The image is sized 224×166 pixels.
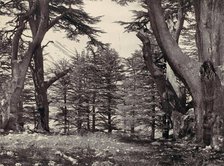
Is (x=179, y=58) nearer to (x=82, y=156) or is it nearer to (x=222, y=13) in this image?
(x=222, y=13)

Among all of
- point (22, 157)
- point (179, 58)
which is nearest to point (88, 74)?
point (179, 58)

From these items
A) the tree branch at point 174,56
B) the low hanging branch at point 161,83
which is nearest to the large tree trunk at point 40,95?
the low hanging branch at point 161,83

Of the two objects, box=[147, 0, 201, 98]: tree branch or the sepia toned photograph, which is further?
box=[147, 0, 201, 98]: tree branch

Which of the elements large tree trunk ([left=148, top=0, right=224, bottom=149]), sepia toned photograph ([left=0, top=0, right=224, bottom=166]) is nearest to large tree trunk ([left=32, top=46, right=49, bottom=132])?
sepia toned photograph ([left=0, top=0, right=224, bottom=166])

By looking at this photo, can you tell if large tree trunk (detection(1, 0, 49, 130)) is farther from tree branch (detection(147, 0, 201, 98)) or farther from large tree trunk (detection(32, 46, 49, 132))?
tree branch (detection(147, 0, 201, 98))

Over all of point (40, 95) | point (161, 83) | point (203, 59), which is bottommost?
point (40, 95)

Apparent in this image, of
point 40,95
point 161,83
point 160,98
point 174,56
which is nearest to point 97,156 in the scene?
point 174,56

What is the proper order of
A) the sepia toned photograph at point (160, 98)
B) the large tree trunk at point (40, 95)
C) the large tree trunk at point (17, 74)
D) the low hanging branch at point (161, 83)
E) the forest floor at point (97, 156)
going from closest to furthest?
the forest floor at point (97, 156), the sepia toned photograph at point (160, 98), the low hanging branch at point (161, 83), the large tree trunk at point (17, 74), the large tree trunk at point (40, 95)

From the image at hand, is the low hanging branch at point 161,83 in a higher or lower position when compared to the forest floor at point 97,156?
higher

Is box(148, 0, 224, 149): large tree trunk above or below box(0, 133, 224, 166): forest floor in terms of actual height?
above

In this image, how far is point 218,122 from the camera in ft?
25.5

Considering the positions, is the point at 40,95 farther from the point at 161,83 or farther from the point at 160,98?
the point at 161,83

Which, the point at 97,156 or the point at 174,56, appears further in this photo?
the point at 174,56

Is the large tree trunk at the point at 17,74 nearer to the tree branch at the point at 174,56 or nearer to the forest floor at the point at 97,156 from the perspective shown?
the forest floor at the point at 97,156
